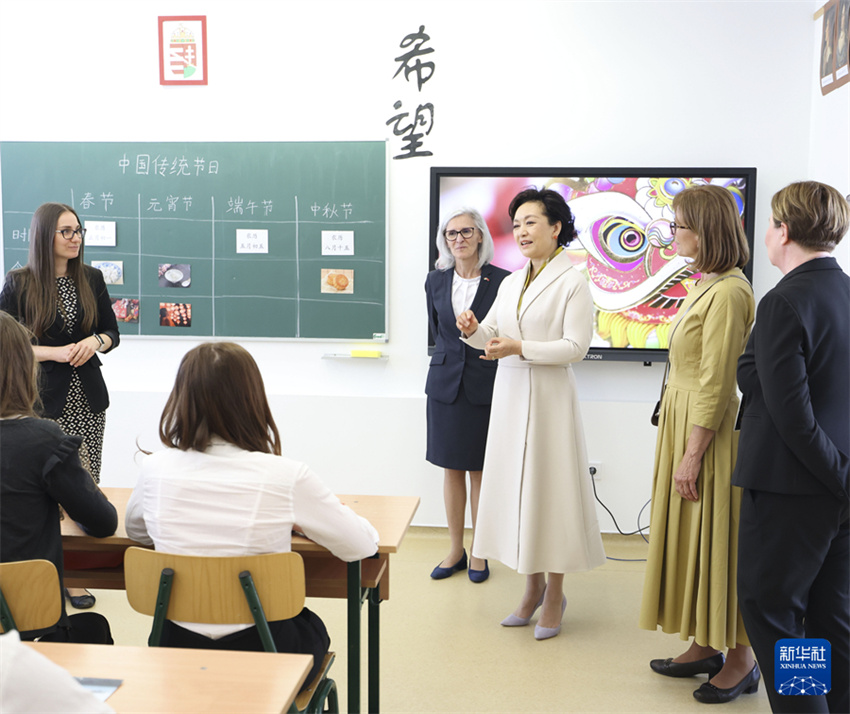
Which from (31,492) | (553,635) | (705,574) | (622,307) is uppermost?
(622,307)

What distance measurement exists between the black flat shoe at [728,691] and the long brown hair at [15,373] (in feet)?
7.08

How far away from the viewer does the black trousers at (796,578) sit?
184 centimetres

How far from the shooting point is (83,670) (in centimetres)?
126

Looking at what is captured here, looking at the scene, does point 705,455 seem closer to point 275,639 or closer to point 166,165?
point 275,639

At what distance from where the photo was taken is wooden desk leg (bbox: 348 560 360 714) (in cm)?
189

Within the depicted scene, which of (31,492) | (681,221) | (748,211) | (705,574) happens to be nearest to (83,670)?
(31,492)

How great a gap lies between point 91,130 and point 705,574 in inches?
152

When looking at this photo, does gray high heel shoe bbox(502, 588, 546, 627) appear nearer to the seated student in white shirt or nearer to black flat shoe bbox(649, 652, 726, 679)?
black flat shoe bbox(649, 652, 726, 679)

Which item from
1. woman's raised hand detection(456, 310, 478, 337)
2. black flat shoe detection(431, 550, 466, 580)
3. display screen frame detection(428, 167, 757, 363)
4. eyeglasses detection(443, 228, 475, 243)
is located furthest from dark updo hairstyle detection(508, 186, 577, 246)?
black flat shoe detection(431, 550, 466, 580)

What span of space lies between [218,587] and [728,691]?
175cm

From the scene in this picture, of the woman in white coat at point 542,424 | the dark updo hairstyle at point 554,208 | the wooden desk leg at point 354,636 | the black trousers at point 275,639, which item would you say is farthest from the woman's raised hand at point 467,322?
the black trousers at point 275,639

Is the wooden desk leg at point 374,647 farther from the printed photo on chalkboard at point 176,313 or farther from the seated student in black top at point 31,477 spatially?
the printed photo on chalkboard at point 176,313

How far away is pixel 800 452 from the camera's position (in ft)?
5.93

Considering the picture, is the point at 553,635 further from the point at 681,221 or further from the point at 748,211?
the point at 748,211
